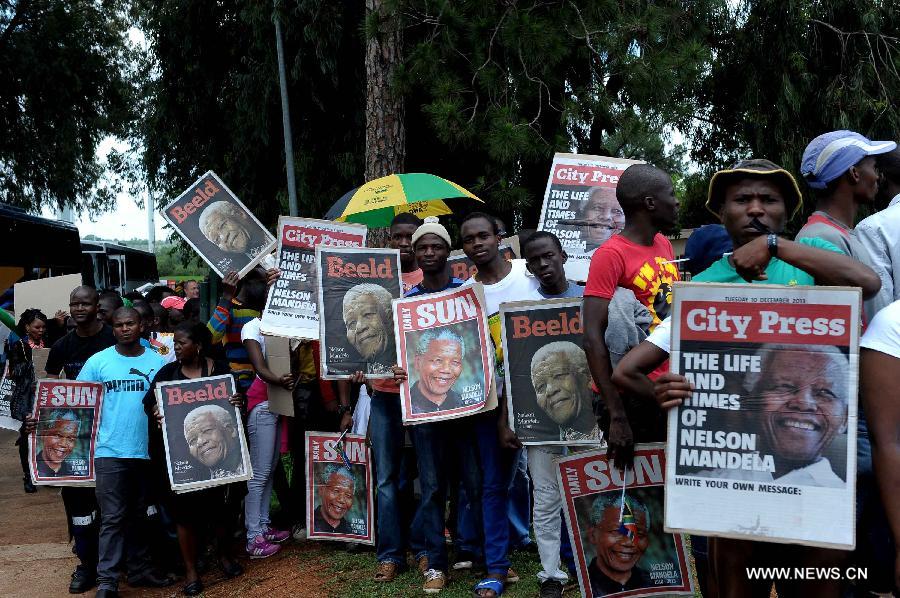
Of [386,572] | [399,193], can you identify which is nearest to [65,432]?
[386,572]

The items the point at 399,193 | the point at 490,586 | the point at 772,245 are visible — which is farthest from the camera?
the point at 399,193

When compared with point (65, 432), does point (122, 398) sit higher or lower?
higher

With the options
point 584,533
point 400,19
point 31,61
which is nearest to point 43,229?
point 31,61

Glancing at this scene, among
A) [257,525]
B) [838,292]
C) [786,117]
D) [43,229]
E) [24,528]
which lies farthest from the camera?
[43,229]

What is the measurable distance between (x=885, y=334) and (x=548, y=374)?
2.27 m

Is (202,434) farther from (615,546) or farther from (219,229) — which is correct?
(615,546)

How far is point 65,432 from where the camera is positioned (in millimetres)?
6637

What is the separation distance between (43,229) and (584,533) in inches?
752

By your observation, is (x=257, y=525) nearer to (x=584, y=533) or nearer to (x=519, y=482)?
(x=519, y=482)

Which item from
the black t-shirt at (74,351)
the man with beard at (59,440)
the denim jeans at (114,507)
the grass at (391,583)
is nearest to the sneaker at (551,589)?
the grass at (391,583)

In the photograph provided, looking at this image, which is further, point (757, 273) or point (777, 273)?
point (777, 273)

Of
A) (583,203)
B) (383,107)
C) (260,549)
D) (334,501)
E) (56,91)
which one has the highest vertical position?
(56,91)

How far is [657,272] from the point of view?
4070 mm

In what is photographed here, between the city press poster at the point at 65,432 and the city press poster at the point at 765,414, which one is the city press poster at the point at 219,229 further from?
the city press poster at the point at 765,414
